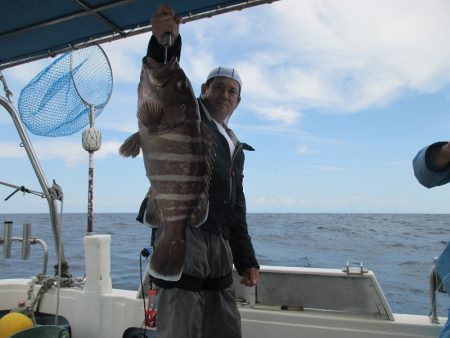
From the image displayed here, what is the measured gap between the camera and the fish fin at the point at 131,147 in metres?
1.87

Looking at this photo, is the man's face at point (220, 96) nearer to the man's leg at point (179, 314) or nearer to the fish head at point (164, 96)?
the fish head at point (164, 96)

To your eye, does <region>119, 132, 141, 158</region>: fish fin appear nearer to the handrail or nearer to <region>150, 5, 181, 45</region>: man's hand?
<region>150, 5, 181, 45</region>: man's hand

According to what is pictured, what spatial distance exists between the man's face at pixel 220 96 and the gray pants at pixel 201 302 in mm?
765

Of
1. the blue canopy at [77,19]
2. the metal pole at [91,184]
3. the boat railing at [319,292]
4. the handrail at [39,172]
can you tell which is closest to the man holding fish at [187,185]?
the blue canopy at [77,19]

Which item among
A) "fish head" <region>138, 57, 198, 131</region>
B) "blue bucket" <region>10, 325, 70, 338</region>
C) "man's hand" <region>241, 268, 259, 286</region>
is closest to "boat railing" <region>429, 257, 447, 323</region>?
"man's hand" <region>241, 268, 259, 286</region>

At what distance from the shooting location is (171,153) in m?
1.81

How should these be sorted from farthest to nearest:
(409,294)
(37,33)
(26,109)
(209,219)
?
1. (409,294)
2. (26,109)
3. (37,33)
4. (209,219)

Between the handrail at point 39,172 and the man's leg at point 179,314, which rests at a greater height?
the handrail at point 39,172

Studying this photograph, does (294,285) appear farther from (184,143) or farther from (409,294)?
(409,294)

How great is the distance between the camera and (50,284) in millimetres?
3947

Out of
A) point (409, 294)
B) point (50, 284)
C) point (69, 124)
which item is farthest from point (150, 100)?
point (409, 294)

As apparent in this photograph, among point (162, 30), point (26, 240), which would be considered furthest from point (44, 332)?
point (162, 30)

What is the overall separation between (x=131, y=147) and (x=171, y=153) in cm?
21

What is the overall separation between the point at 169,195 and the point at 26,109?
9.13 feet
